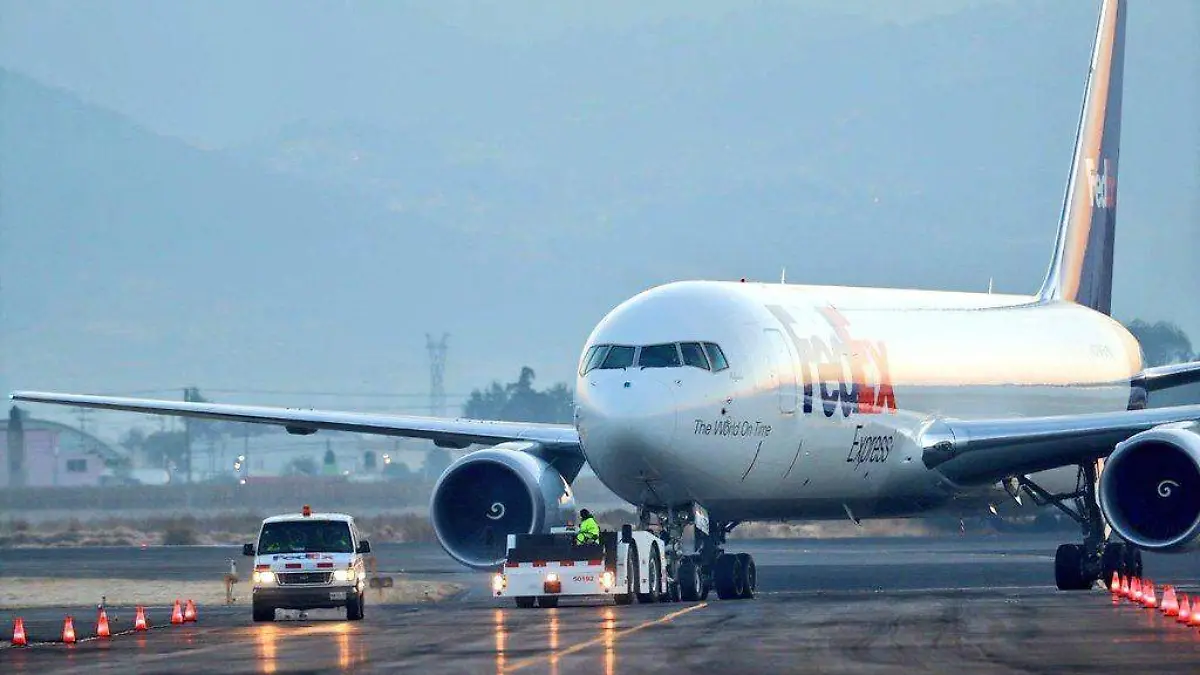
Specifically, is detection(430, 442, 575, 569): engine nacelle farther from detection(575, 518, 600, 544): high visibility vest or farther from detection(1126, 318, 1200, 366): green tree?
detection(1126, 318, 1200, 366): green tree

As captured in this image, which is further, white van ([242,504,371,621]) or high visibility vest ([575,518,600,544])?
high visibility vest ([575,518,600,544])

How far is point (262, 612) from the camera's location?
34531 millimetres

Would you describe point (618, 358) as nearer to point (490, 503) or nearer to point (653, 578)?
point (653, 578)

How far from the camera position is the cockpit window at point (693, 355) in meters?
34.6

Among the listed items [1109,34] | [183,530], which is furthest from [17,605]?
[183,530]

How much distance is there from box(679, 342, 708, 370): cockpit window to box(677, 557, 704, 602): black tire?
341 cm

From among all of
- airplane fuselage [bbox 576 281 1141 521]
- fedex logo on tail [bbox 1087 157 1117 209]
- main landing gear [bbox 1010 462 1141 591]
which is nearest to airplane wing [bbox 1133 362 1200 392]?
airplane fuselage [bbox 576 281 1141 521]

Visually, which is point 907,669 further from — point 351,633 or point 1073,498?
point 1073,498

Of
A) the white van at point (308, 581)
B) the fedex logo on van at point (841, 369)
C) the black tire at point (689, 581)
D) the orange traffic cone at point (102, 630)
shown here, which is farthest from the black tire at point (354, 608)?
the fedex logo on van at point (841, 369)

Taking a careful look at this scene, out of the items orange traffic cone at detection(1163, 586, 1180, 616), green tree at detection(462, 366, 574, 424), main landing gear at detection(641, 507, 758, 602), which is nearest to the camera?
orange traffic cone at detection(1163, 586, 1180, 616)

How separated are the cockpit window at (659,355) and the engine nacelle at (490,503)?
4.96 meters

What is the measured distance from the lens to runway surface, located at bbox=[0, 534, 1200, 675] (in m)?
22.7

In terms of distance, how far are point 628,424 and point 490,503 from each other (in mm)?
6769

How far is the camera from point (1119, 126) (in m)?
51.6
